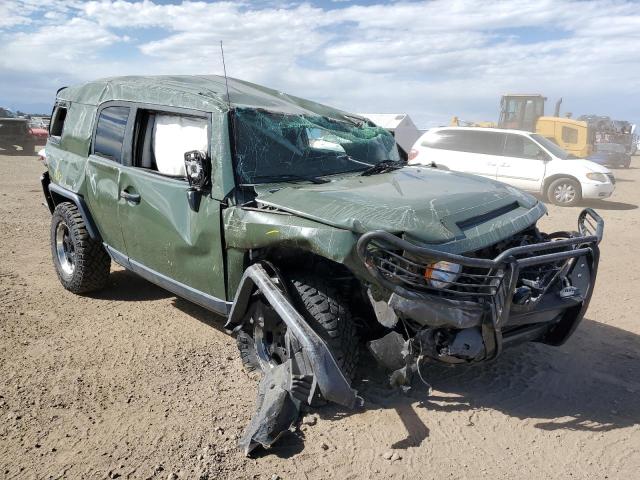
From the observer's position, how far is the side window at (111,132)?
4371 millimetres

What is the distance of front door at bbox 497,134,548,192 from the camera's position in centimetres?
1193

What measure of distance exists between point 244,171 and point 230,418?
151 centimetres

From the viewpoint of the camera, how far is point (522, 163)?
12039 mm

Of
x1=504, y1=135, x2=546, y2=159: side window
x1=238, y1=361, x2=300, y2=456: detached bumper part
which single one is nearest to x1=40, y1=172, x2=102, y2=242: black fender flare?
x1=238, y1=361, x2=300, y2=456: detached bumper part

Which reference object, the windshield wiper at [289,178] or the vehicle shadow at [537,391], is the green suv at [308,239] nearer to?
the windshield wiper at [289,178]

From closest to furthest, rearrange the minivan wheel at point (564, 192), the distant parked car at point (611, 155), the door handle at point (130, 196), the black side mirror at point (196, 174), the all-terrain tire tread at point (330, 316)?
the all-terrain tire tread at point (330, 316) → the black side mirror at point (196, 174) → the door handle at point (130, 196) → the minivan wheel at point (564, 192) → the distant parked car at point (611, 155)

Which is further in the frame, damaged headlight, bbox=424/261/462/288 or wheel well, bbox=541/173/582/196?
wheel well, bbox=541/173/582/196

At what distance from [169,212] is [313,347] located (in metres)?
1.60

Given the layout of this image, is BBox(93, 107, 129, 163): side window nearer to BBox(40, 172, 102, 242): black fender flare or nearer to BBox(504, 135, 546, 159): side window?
BBox(40, 172, 102, 242): black fender flare

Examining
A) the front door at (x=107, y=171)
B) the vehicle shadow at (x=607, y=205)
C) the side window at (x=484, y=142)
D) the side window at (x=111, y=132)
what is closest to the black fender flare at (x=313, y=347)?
the front door at (x=107, y=171)

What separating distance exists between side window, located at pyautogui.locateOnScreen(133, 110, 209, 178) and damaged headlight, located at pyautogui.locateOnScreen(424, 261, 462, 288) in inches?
66.8

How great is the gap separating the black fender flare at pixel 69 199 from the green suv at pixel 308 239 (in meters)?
0.03

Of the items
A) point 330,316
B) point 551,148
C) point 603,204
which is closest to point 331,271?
point 330,316

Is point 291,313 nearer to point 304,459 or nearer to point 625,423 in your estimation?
point 304,459
